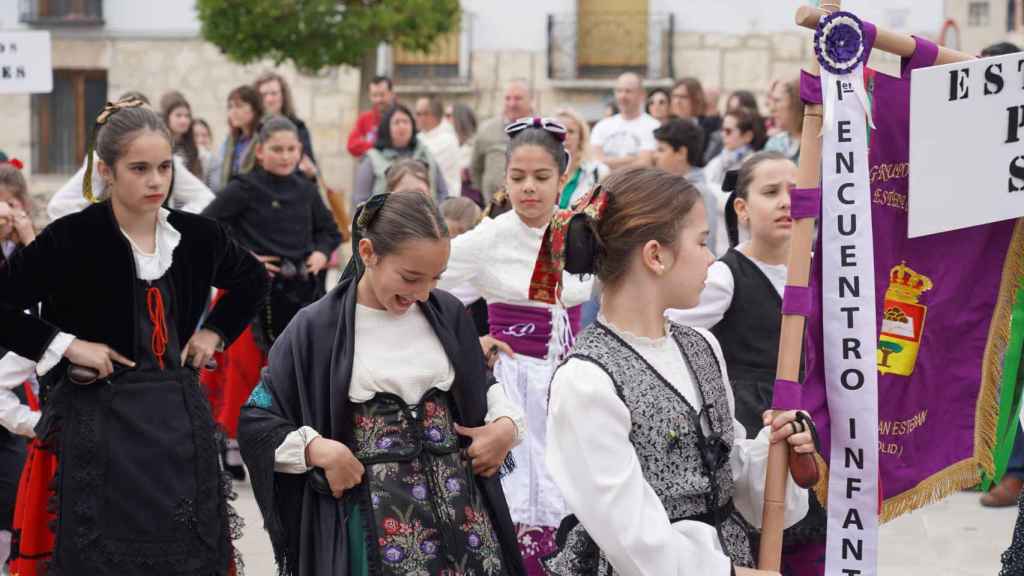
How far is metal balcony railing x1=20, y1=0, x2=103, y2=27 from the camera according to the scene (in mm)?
24109

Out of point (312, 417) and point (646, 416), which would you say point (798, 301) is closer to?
point (646, 416)

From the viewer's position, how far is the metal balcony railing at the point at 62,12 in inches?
949

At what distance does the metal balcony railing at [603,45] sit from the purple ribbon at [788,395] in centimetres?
1987

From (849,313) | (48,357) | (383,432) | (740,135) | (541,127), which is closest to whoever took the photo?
(849,313)

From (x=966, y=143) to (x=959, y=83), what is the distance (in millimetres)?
147

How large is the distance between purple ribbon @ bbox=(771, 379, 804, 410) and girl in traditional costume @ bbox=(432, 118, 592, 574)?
6.69 feet

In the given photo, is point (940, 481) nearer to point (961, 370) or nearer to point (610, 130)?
point (961, 370)

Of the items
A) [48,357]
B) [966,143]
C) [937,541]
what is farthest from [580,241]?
[937,541]

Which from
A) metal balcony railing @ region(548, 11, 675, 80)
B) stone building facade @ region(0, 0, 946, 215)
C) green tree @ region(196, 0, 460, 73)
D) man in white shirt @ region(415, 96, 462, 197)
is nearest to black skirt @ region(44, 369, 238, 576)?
man in white shirt @ region(415, 96, 462, 197)

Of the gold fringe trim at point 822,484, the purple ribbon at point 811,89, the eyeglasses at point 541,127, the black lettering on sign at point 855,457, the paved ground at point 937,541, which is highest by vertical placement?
the purple ribbon at point 811,89

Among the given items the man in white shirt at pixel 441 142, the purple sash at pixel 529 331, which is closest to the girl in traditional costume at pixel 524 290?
the purple sash at pixel 529 331

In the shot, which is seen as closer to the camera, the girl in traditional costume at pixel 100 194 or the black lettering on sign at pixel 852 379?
the black lettering on sign at pixel 852 379

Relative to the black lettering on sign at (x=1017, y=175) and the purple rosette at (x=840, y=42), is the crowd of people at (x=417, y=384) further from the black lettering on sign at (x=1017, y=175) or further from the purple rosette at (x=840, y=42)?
the black lettering on sign at (x=1017, y=175)

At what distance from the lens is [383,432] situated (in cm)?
373
